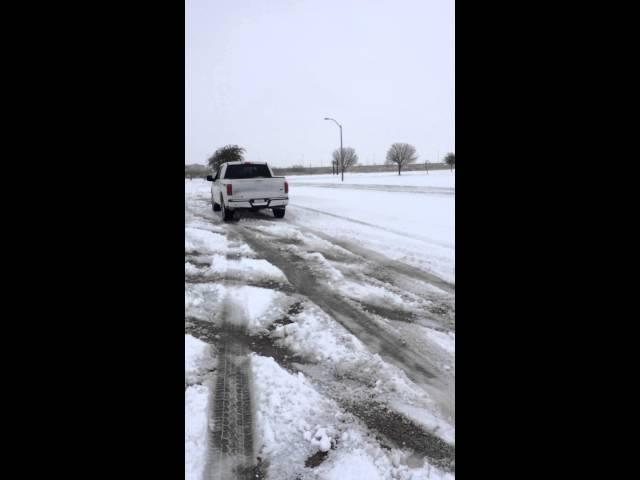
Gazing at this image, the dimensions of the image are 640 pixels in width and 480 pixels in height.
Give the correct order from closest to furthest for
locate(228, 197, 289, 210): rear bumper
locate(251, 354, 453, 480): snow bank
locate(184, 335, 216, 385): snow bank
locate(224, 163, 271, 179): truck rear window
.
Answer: locate(251, 354, 453, 480): snow bank, locate(184, 335, 216, 385): snow bank, locate(228, 197, 289, 210): rear bumper, locate(224, 163, 271, 179): truck rear window

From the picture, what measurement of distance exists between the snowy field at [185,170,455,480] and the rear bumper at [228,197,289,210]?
519cm

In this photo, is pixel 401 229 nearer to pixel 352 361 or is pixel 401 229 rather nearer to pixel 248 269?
pixel 248 269

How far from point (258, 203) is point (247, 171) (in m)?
1.57

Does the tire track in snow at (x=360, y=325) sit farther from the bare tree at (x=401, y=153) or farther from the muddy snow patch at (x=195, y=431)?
the bare tree at (x=401, y=153)

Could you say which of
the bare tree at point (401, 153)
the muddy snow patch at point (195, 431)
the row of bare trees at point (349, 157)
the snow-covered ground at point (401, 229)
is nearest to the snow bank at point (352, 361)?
the muddy snow patch at point (195, 431)

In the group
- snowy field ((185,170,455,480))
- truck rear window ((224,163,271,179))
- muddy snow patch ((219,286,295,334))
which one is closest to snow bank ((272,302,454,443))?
snowy field ((185,170,455,480))

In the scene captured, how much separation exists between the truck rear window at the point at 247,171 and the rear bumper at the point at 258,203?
116cm

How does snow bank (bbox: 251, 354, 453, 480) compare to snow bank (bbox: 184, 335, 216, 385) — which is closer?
→ snow bank (bbox: 251, 354, 453, 480)

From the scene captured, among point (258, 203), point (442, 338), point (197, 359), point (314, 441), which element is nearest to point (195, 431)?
point (314, 441)

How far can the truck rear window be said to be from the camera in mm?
13462

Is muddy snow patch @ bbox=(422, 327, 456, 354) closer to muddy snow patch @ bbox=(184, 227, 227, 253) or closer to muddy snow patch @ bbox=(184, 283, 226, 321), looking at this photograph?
muddy snow patch @ bbox=(184, 283, 226, 321)

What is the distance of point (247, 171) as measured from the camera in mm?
13617
